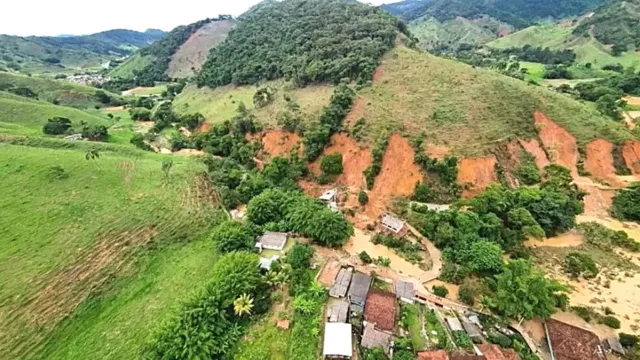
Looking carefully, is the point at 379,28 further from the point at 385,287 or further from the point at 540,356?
the point at 540,356

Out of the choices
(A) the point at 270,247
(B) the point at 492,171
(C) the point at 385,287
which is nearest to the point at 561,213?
(B) the point at 492,171

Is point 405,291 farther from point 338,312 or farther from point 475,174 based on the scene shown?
point 475,174

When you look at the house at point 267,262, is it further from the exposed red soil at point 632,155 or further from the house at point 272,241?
the exposed red soil at point 632,155

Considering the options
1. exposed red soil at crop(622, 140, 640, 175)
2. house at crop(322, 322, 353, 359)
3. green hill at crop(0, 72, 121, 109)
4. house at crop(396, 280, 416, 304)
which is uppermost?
→ green hill at crop(0, 72, 121, 109)

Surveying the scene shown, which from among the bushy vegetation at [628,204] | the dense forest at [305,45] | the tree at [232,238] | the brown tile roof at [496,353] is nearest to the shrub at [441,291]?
the brown tile roof at [496,353]

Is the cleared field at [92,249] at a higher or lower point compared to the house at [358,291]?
higher

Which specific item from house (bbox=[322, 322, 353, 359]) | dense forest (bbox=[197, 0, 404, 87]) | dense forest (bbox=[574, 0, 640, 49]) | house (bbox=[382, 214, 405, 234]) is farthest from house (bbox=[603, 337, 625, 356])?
dense forest (bbox=[574, 0, 640, 49])

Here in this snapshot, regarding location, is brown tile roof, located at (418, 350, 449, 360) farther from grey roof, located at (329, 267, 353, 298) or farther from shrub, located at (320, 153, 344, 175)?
shrub, located at (320, 153, 344, 175)
